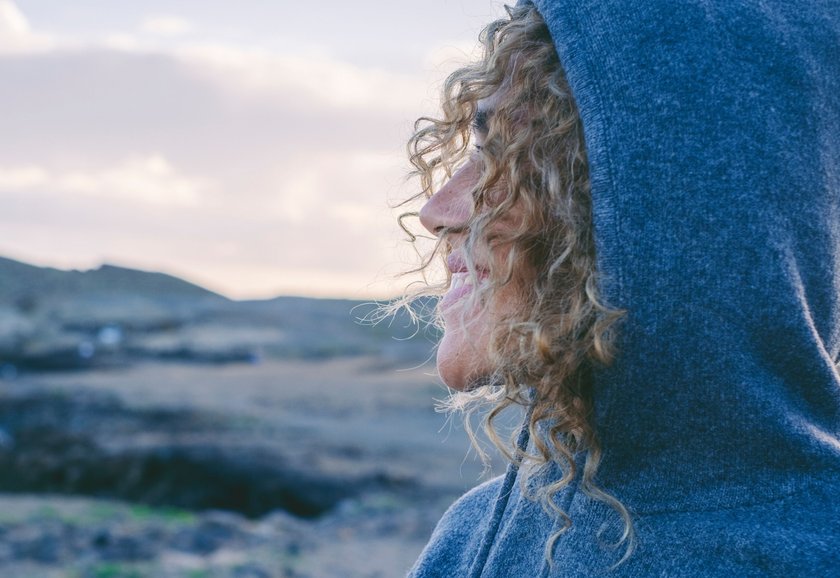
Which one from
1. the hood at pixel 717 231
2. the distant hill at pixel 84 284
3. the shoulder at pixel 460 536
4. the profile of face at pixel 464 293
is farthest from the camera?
the distant hill at pixel 84 284

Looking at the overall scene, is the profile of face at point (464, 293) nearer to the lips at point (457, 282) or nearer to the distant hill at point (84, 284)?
the lips at point (457, 282)

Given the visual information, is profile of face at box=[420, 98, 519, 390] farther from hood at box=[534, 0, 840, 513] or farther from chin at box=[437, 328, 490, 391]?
hood at box=[534, 0, 840, 513]

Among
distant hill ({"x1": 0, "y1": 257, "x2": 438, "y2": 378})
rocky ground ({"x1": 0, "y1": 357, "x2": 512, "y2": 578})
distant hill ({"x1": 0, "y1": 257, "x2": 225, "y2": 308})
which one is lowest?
rocky ground ({"x1": 0, "y1": 357, "x2": 512, "y2": 578})

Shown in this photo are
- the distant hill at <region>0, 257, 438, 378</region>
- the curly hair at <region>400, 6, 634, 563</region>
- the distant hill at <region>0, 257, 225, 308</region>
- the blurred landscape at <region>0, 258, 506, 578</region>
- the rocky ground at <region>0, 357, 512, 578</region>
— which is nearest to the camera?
the curly hair at <region>400, 6, 634, 563</region>

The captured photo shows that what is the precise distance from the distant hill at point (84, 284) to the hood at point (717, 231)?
29.6 meters

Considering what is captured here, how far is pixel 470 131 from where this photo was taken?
1.63 meters

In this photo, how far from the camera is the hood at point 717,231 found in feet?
3.80

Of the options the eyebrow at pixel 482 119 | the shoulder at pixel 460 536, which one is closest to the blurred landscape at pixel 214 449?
the shoulder at pixel 460 536

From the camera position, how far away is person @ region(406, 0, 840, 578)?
3.81 ft

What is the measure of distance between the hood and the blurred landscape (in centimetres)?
79

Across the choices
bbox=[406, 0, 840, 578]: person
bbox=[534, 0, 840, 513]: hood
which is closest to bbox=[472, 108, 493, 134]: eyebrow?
bbox=[406, 0, 840, 578]: person

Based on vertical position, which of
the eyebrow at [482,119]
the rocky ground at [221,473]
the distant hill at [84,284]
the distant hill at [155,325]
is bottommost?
the rocky ground at [221,473]

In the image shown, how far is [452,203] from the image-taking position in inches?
58.0

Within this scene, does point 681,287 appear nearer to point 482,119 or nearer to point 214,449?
point 482,119
